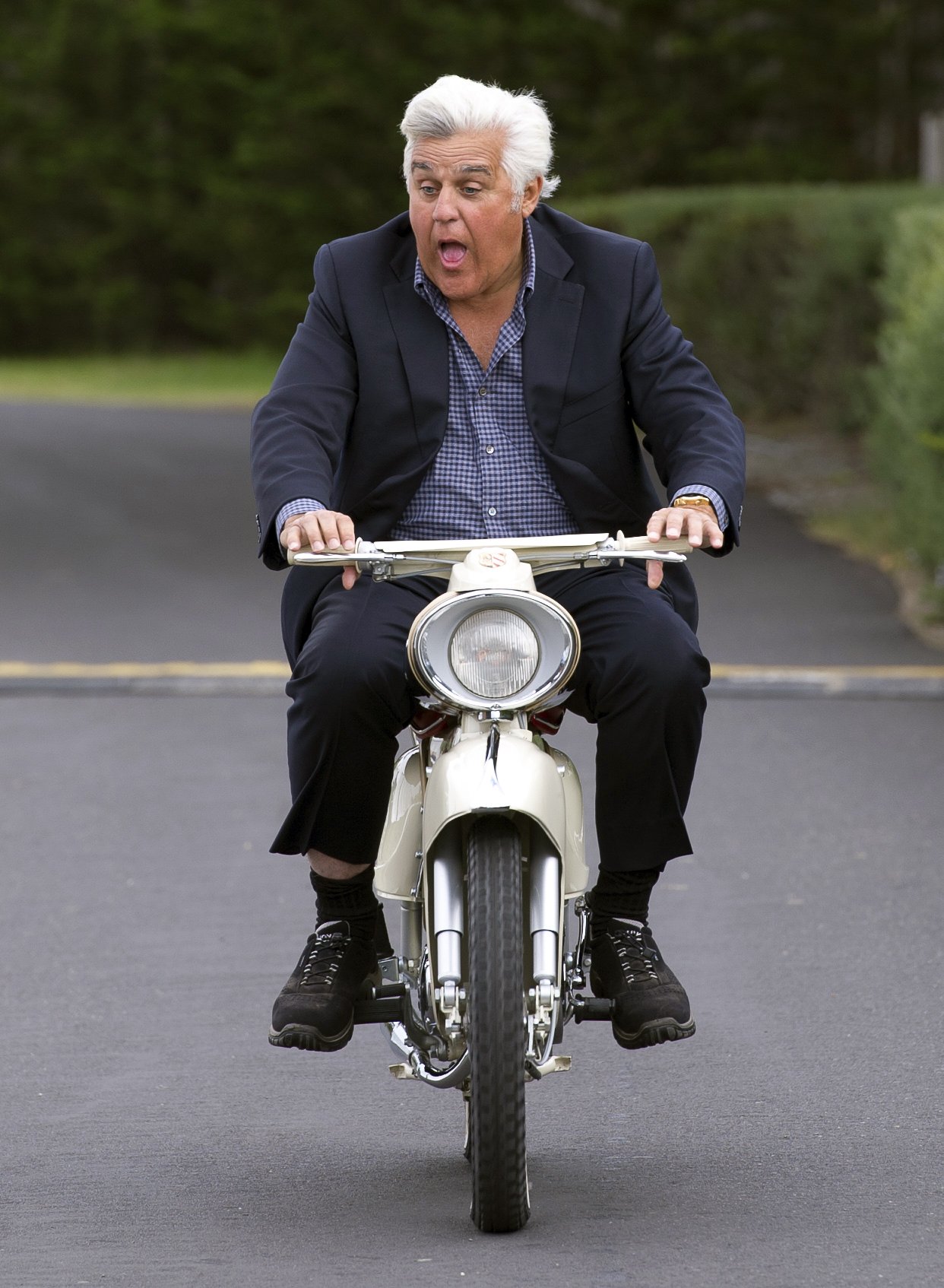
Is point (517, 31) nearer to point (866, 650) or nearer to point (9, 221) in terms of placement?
point (9, 221)

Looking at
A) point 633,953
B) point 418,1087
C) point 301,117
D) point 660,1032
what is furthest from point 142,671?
point 301,117

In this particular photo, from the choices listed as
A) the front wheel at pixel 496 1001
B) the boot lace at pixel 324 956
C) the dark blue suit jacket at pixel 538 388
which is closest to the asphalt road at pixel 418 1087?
the front wheel at pixel 496 1001

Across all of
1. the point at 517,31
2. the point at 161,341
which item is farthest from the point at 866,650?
the point at 161,341

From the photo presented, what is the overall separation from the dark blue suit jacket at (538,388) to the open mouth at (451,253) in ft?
0.48

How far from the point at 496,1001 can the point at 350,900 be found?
64cm

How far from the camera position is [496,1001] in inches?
140

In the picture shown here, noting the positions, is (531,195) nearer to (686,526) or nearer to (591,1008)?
(686,526)

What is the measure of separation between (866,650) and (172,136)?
1404 inches

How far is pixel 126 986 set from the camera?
5414 mm

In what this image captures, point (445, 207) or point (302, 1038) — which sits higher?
point (445, 207)

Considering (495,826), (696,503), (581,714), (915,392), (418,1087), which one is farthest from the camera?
(915,392)

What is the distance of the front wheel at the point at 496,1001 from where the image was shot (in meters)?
3.56

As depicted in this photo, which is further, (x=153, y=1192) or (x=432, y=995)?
(x=153, y=1192)

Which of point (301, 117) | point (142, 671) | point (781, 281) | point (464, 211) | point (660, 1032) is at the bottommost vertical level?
point (142, 671)
